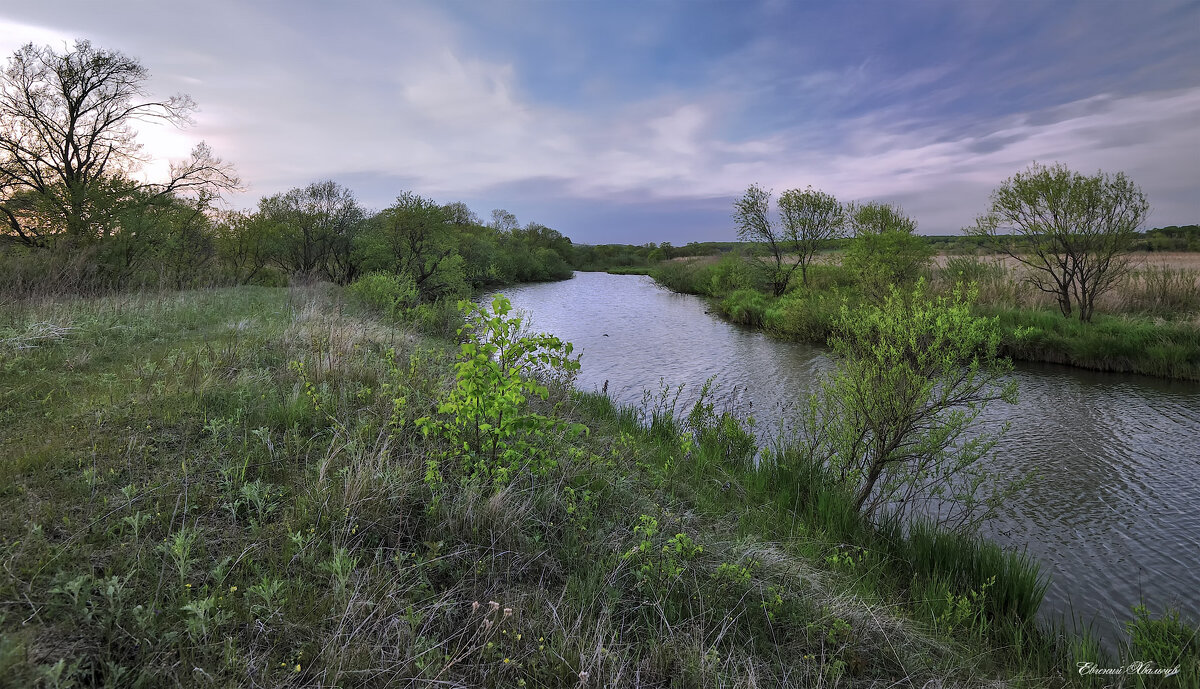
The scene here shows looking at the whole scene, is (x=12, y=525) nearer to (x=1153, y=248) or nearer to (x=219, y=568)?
(x=219, y=568)

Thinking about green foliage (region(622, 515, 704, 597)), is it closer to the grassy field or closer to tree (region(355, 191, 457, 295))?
the grassy field

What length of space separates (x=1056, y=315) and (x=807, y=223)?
1319cm

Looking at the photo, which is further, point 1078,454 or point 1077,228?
point 1077,228

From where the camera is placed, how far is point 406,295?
16.0 metres

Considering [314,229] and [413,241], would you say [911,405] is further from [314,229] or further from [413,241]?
[314,229]

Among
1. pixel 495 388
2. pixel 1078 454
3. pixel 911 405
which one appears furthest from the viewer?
pixel 1078 454

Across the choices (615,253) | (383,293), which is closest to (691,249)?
(615,253)

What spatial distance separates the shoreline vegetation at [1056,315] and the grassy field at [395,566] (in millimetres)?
5562

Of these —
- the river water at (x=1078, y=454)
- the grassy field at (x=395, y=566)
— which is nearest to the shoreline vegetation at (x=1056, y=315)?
Answer: the river water at (x=1078, y=454)

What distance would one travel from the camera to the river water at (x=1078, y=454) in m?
4.88

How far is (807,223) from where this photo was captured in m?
27.0

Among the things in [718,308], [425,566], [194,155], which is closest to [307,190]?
[194,155]

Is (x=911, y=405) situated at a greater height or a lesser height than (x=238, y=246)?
lesser

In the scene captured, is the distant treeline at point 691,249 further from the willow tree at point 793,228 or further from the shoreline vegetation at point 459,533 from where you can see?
the shoreline vegetation at point 459,533
